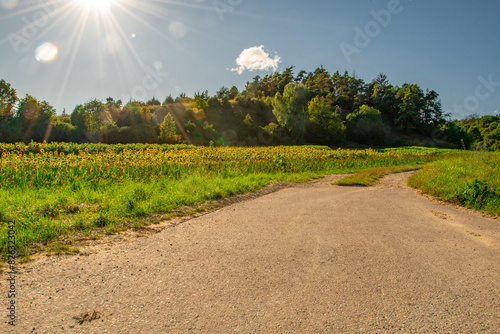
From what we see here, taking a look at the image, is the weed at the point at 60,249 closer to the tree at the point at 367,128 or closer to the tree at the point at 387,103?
the tree at the point at 367,128

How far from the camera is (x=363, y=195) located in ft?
33.0

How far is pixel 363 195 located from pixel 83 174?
910 cm

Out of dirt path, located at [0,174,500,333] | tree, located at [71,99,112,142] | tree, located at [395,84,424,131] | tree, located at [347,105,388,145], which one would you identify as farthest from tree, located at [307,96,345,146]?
dirt path, located at [0,174,500,333]

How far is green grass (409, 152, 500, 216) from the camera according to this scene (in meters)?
8.05

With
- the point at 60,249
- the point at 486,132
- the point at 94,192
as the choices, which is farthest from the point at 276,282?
the point at 486,132

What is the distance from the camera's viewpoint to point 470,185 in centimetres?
877

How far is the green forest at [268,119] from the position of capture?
116 feet

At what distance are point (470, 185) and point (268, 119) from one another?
205 feet

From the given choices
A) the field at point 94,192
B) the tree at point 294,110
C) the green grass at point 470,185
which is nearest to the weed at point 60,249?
the field at point 94,192

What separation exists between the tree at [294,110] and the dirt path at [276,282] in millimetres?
52644

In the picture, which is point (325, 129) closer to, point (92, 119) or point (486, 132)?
point (92, 119)

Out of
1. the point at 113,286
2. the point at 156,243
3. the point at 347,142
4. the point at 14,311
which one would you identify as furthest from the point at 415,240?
the point at 347,142

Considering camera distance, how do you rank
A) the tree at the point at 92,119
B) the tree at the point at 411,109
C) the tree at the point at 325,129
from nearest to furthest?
the tree at the point at 92,119 → the tree at the point at 325,129 → the tree at the point at 411,109

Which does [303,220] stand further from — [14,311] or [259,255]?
[14,311]
